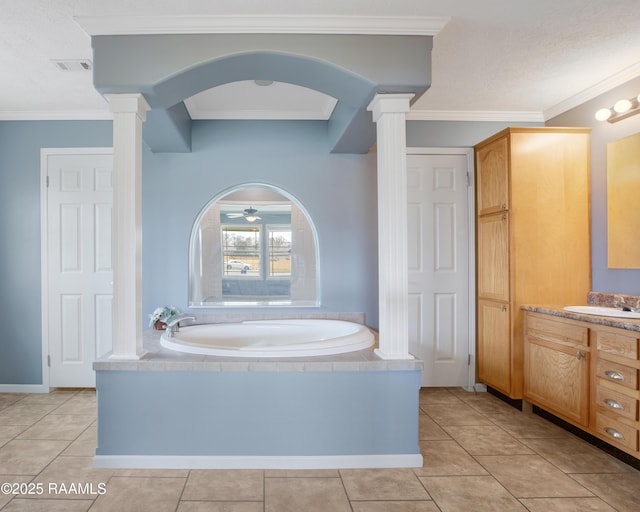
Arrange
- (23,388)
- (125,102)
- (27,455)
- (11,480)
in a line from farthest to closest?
1. (23,388)
2. (27,455)
3. (125,102)
4. (11,480)

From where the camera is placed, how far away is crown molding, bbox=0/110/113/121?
11.3ft

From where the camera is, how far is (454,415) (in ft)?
9.86

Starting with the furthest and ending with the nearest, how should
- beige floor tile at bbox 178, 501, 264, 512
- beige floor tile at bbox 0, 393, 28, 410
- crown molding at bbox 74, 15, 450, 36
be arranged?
beige floor tile at bbox 0, 393, 28, 410, crown molding at bbox 74, 15, 450, 36, beige floor tile at bbox 178, 501, 264, 512

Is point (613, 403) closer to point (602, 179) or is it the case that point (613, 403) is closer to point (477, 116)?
point (602, 179)

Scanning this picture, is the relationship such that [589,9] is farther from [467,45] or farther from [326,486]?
[326,486]

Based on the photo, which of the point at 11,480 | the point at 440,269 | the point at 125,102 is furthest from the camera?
the point at 440,269

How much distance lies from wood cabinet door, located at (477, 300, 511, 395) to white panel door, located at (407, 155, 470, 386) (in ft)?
0.52

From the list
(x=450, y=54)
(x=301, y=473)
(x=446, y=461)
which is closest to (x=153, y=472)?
(x=301, y=473)

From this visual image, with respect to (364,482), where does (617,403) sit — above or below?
above

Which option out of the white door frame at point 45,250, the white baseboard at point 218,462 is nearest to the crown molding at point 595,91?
the white baseboard at point 218,462

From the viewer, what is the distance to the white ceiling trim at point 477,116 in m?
3.52

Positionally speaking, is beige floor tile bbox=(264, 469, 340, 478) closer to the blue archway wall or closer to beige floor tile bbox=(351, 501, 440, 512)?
beige floor tile bbox=(351, 501, 440, 512)

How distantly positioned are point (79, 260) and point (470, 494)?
3443 millimetres

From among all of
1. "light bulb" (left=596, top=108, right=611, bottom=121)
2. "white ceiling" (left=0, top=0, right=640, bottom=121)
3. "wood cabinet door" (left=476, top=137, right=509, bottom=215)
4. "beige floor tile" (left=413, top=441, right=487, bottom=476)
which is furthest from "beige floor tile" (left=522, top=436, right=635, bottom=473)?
"white ceiling" (left=0, top=0, right=640, bottom=121)
